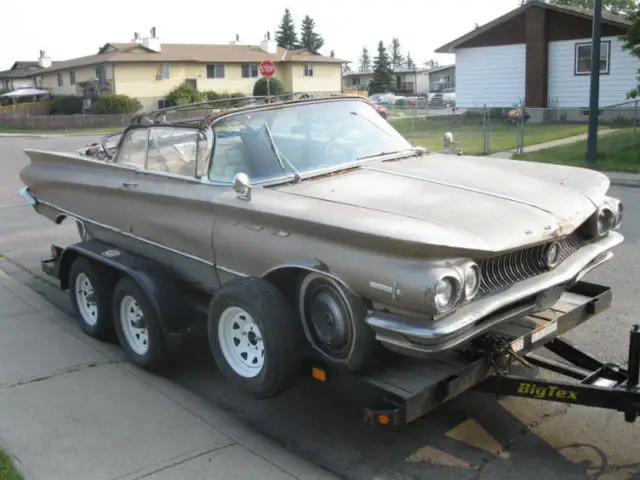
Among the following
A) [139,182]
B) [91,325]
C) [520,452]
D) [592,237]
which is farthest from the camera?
[91,325]

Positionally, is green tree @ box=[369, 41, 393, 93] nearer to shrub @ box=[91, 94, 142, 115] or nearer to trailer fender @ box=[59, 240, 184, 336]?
shrub @ box=[91, 94, 142, 115]

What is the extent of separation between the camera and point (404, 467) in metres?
4.11

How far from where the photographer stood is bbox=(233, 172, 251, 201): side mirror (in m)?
4.62

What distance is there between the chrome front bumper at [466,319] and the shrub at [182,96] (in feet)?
155

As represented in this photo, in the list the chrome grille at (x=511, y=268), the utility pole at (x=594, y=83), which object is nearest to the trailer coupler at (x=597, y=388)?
the chrome grille at (x=511, y=268)

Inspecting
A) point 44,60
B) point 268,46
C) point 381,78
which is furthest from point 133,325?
point 381,78

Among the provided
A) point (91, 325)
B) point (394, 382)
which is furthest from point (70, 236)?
point (394, 382)

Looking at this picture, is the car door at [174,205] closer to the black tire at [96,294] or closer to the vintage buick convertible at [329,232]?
the vintage buick convertible at [329,232]

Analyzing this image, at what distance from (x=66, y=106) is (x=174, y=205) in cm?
5118

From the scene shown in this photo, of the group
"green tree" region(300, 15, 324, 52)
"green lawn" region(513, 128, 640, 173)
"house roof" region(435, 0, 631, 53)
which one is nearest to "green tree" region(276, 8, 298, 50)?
"green tree" region(300, 15, 324, 52)

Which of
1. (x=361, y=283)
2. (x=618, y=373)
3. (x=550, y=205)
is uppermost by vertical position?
(x=550, y=205)

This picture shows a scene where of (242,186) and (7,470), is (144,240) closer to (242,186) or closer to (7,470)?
(242,186)

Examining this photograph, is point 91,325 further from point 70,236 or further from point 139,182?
point 70,236

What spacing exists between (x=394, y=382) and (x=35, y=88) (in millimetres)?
68494
